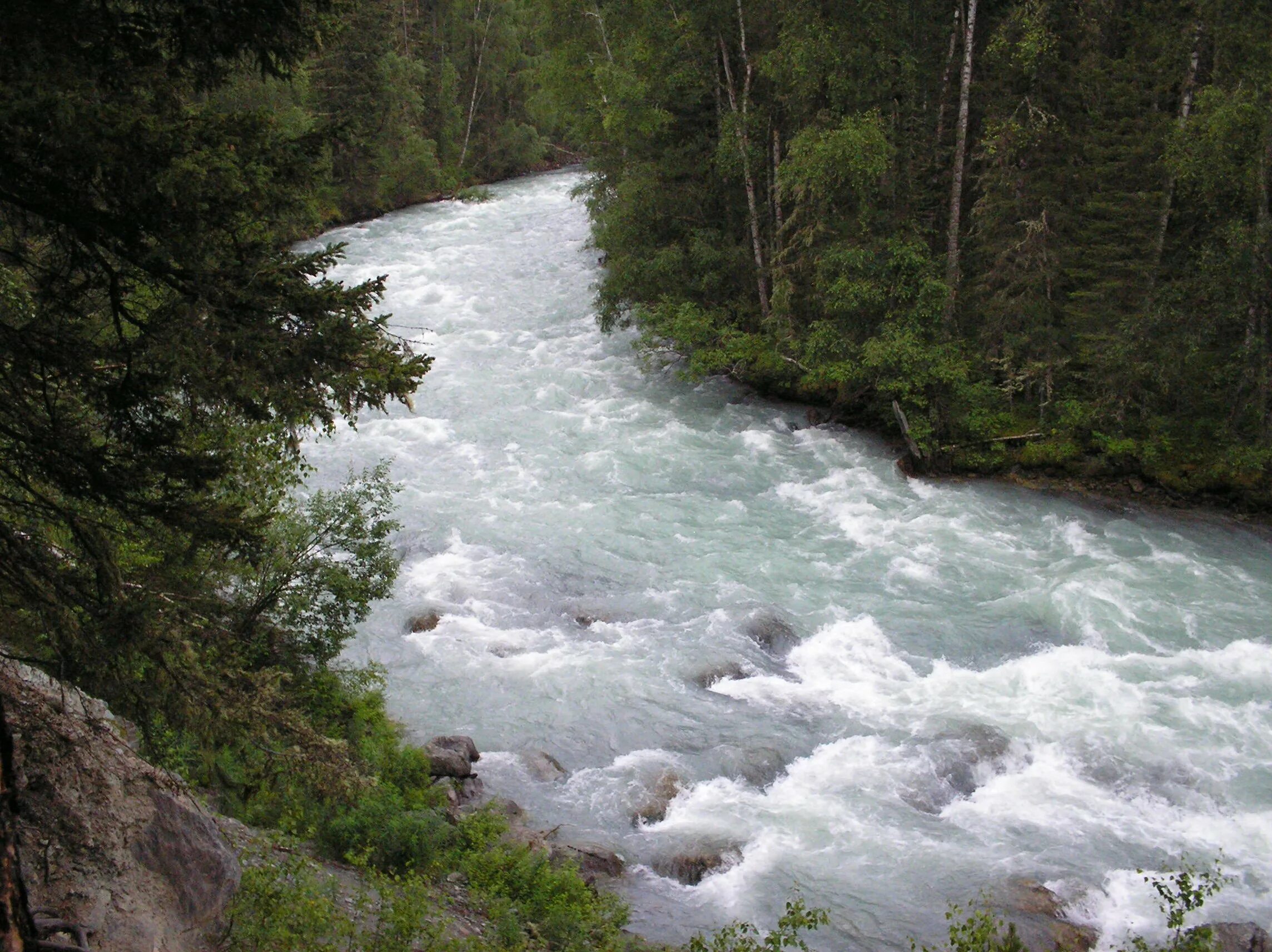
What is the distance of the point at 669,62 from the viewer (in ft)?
76.3

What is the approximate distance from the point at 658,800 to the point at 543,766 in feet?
4.83

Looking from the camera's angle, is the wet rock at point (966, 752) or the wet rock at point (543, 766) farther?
the wet rock at point (543, 766)

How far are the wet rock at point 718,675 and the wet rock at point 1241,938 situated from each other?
590cm

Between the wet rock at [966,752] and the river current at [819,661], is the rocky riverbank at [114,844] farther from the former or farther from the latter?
the wet rock at [966,752]

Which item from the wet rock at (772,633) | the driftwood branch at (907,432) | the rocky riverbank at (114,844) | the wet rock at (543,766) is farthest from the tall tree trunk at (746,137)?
the rocky riverbank at (114,844)

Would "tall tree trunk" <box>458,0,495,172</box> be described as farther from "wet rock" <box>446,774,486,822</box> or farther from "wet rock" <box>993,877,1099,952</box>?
"wet rock" <box>993,877,1099,952</box>

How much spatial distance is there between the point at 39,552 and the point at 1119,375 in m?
16.9

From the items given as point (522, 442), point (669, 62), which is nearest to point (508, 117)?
Result: point (669, 62)

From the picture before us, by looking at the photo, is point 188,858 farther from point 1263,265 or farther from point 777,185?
point 777,185

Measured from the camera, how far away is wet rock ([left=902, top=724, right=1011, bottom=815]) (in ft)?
37.6

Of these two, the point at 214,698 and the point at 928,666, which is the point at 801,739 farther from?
the point at 214,698

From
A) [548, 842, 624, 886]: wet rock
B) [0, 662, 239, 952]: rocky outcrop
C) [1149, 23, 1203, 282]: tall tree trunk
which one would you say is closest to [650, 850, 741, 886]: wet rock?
[548, 842, 624, 886]: wet rock

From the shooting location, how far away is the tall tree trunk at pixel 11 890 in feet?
14.7

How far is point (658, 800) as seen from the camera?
11414 millimetres
